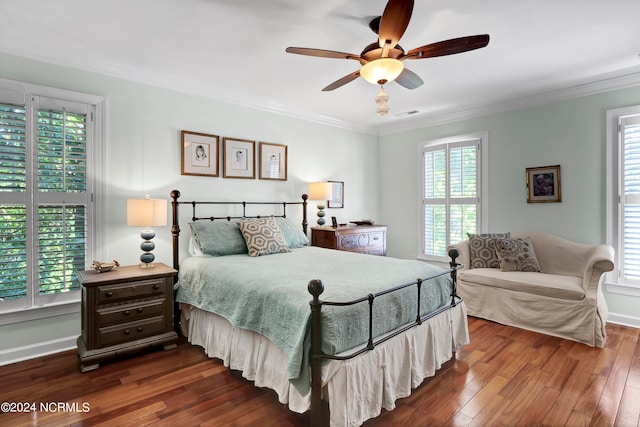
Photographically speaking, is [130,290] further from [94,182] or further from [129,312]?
[94,182]

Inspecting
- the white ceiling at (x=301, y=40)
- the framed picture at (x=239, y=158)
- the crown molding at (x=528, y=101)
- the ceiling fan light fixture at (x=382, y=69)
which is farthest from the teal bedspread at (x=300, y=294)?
the crown molding at (x=528, y=101)

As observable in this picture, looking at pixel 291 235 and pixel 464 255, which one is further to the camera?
pixel 464 255

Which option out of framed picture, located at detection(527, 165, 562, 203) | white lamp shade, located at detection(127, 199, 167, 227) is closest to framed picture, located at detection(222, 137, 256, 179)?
white lamp shade, located at detection(127, 199, 167, 227)

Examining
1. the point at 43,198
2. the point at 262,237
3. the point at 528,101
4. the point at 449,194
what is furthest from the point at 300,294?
the point at 528,101

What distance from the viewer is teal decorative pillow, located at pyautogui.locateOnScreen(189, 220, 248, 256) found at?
3205 millimetres

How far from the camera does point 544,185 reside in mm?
4004

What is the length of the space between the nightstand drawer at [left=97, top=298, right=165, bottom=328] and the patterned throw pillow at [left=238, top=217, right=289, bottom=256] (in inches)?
36.5

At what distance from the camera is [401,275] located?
7.88 ft

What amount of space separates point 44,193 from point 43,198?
0.14ft

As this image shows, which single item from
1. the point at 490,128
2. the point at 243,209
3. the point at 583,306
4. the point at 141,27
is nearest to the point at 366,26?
the point at 141,27

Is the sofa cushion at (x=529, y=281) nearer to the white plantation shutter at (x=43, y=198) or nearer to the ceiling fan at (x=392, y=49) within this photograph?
the ceiling fan at (x=392, y=49)

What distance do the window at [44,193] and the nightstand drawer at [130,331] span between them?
66 cm

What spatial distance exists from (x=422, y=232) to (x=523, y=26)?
10.4 feet

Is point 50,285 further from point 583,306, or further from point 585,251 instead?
point 585,251
